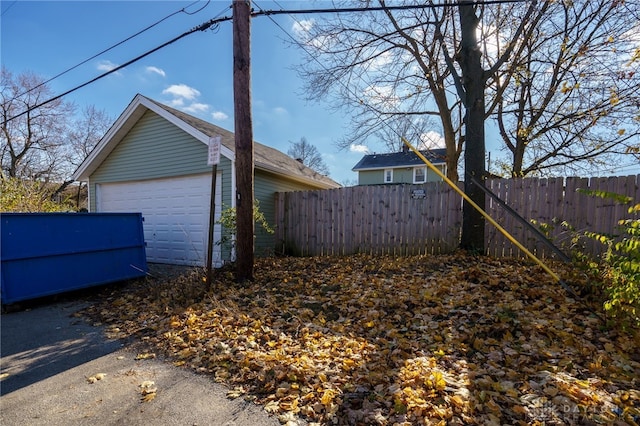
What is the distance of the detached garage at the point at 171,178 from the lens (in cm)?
790

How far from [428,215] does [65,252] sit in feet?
22.9

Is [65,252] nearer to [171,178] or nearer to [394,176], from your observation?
[171,178]

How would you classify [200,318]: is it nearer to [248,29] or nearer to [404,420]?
[404,420]

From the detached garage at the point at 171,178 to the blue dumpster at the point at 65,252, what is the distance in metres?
1.74

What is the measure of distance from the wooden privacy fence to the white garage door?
2002mm

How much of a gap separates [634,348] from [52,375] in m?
5.35

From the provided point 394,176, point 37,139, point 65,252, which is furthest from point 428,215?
point 37,139

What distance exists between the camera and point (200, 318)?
13.2 ft

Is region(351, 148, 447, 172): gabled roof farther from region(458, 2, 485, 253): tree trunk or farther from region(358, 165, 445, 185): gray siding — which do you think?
region(458, 2, 485, 253): tree trunk

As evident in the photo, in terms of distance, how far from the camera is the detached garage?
7.90 metres

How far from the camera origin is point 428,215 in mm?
6688

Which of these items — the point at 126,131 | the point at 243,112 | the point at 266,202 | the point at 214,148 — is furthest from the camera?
the point at 126,131

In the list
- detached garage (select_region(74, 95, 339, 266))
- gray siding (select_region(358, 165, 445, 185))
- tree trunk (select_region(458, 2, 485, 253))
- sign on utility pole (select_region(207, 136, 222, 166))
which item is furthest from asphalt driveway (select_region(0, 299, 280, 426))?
gray siding (select_region(358, 165, 445, 185))

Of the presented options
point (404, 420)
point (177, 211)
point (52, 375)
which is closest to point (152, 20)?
point (177, 211)
